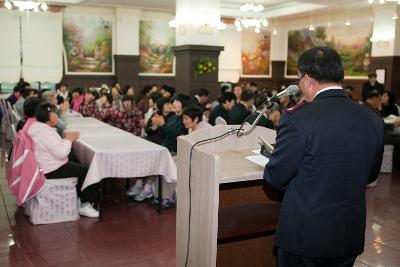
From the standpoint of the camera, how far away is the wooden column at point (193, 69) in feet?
32.4

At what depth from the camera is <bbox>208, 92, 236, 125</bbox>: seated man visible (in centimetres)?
693

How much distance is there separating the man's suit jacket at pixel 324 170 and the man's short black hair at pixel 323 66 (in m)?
0.07

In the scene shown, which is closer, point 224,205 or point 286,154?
point 286,154

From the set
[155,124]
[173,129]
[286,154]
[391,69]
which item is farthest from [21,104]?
[391,69]

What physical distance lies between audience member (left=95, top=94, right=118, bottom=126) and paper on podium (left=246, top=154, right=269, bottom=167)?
468 centimetres

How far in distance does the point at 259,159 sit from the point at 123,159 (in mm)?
2315

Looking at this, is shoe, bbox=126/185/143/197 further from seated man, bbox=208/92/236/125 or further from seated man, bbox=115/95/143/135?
seated man, bbox=208/92/236/125

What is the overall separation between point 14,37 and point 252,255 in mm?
12214

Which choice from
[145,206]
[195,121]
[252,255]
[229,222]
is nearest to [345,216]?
[229,222]

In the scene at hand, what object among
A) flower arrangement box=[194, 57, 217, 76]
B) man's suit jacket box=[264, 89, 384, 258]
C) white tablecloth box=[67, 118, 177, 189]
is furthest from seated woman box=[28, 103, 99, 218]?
flower arrangement box=[194, 57, 217, 76]

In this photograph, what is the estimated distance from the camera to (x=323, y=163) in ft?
6.31

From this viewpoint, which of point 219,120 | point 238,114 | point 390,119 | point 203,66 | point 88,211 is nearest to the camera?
point 88,211

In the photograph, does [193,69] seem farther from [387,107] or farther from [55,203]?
[55,203]

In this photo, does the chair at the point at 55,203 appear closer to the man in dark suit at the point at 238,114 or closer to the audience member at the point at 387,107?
the man in dark suit at the point at 238,114
